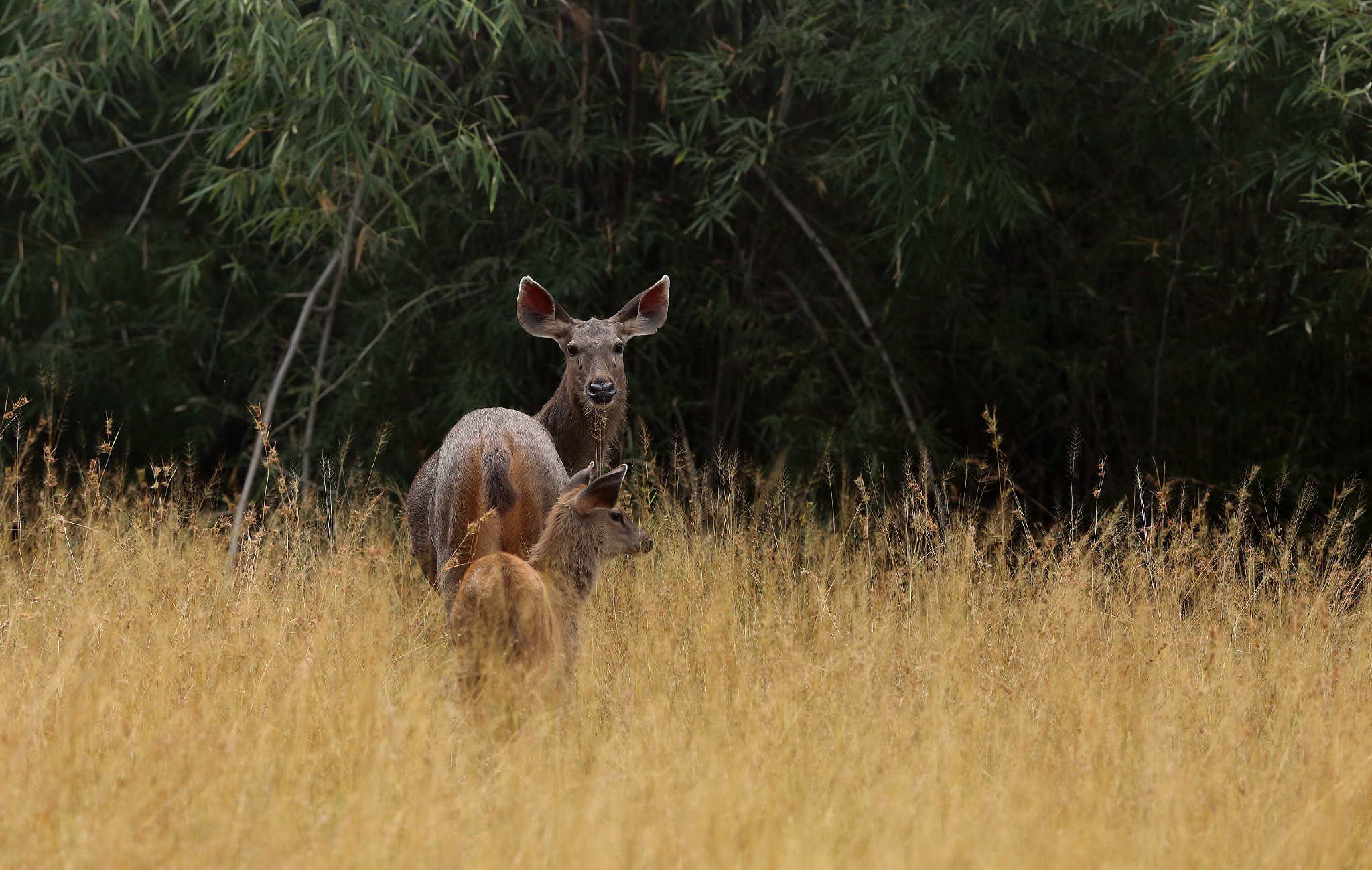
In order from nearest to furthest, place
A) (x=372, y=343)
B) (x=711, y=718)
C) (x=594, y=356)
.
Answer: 1. (x=711, y=718)
2. (x=594, y=356)
3. (x=372, y=343)

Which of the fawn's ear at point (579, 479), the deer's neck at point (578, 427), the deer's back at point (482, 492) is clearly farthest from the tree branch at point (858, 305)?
the fawn's ear at point (579, 479)

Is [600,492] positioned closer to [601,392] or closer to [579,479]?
[579,479]

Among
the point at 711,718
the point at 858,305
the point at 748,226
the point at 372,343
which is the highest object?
the point at 748,226

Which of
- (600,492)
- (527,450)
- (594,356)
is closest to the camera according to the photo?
(600,492)

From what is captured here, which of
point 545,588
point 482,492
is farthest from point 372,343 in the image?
point 545,588

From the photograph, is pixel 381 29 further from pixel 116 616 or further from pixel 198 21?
pixel 116 616

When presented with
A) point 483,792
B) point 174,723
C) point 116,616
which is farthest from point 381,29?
point 483,792

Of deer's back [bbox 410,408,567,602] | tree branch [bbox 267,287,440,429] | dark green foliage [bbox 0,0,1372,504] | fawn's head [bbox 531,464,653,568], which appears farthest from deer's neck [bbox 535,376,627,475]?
tree branch [bbox 267,287,440,429]

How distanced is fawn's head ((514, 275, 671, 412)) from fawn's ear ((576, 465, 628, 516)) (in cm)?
122

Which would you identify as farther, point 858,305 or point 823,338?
point 823,338

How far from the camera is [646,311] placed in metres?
6.02

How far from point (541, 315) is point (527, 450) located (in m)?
1.45

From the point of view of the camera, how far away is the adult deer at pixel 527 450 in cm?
429

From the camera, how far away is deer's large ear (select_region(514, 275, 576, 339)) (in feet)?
18.9
